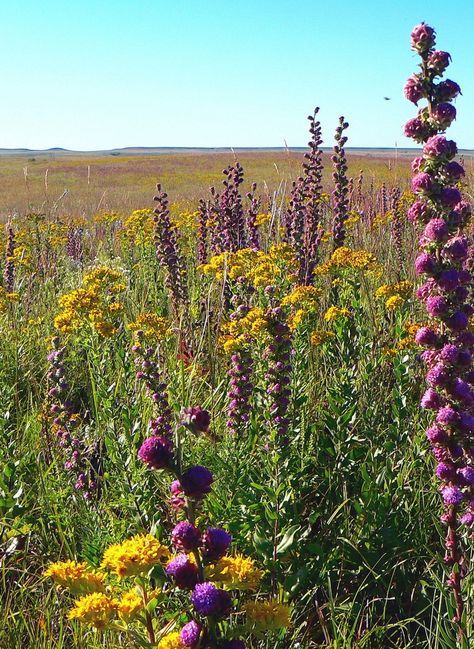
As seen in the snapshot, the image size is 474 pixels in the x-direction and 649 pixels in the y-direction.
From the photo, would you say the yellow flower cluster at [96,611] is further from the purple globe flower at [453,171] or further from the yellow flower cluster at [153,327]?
the yellow flower cluster at [153,327]

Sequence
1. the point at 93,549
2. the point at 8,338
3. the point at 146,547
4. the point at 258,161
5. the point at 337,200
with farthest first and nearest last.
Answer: the point at 258,161 < the point at 337,200 < the point at 8,338 < the point at 93,549 < the point at 146,547

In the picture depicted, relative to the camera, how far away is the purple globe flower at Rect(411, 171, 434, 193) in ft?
6.70

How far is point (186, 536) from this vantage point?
1.46 meters

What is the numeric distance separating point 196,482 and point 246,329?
2.13 metres

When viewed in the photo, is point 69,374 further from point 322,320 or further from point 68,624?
point 68,624

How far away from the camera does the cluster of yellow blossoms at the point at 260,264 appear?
4121 millimetres

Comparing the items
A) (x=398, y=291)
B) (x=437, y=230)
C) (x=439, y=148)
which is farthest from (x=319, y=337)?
(x=439, y=148)

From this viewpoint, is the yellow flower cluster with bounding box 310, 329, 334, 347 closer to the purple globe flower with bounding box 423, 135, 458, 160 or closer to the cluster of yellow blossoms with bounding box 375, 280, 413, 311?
the cluster of yellow blossoms with bounding box 375, 280, 413, 311

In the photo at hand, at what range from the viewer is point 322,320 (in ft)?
17.6

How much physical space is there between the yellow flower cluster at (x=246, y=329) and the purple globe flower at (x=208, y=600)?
5.61 ft

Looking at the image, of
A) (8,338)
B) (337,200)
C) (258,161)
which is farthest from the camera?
(258,161)

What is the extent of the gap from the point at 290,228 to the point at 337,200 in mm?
559

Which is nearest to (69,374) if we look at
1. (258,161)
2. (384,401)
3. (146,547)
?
(384,401)

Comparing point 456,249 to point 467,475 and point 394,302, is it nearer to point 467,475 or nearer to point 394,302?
point 467,475
